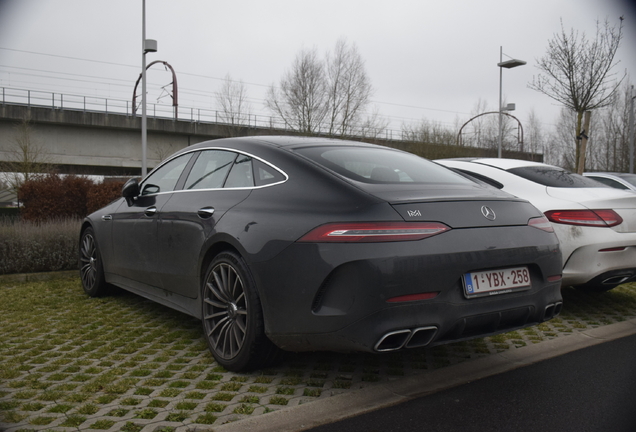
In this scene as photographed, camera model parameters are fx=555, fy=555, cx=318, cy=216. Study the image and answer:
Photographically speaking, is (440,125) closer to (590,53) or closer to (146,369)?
(590,53)

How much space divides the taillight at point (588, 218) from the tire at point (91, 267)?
4.40 m

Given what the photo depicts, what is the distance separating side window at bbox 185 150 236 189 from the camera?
13.1 feet

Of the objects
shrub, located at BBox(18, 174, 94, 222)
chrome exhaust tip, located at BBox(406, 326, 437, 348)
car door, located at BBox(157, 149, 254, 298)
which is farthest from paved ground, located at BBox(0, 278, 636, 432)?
shrub, located at BBox(18, 174, 94, 222)

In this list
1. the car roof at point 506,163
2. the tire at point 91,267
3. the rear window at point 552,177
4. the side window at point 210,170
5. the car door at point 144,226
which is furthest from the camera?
the car roof at point 506,163

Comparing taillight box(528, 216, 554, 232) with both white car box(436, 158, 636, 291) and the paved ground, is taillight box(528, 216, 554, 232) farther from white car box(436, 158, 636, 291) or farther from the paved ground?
white car box(436, 158, 636, 291)

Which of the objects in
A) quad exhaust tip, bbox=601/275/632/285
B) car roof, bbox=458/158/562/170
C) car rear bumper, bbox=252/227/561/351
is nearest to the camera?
car rear bumper, bbox=252/227/561/351

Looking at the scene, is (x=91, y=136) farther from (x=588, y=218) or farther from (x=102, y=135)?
(x=588, y=218)

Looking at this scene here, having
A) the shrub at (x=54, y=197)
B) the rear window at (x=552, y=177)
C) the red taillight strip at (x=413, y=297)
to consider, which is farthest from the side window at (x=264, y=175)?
the shrub at (x=54, y=197)

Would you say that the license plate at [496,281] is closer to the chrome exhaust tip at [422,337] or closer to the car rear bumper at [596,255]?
the chrome exhaust tip at [422,337]

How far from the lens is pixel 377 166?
363 centimetres

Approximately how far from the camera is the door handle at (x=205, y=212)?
371cm

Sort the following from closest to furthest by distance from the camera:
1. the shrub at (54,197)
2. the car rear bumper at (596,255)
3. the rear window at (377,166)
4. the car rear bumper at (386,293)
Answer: the car rear bumper at (386,293)
the rear window at (377,166)
the car rear bumper at (596,255)
the shrub at (54,197)

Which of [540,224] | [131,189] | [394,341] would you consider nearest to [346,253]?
[394,341]

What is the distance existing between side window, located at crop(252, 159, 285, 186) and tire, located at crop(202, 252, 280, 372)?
50 centimetres
